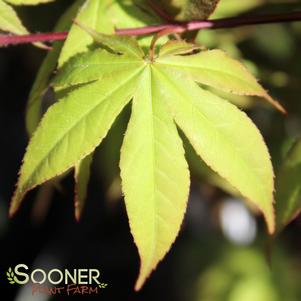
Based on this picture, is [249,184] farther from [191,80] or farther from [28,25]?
[28,25]

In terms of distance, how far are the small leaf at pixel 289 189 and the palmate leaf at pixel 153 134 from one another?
3.7 inches

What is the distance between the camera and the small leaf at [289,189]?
2.05 feet

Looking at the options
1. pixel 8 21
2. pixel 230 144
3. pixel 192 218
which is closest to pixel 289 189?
pixel 230 144

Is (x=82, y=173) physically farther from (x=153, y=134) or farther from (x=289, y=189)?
(x=289, y=189)

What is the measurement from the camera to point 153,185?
21.2 inches

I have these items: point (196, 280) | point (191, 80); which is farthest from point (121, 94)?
point (196, 280)

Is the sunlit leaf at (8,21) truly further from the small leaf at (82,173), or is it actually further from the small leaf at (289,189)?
the small leaf at (289,189)

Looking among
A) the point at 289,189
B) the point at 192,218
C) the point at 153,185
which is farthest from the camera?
the point at 192,218

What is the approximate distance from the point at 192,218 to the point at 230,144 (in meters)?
1.67

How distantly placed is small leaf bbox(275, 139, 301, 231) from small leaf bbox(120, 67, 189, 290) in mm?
157

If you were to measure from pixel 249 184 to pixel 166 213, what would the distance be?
0.08 m

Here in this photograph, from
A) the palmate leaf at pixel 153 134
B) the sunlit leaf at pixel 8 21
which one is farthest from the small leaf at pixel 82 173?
the sunlit leaf at pixel 8 21

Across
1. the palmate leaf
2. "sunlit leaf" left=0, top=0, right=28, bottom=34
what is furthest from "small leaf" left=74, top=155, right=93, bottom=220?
"sunlit leaf" left=0, top=0, right=28, bottom=34

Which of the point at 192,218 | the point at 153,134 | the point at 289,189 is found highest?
the point at 153,134
